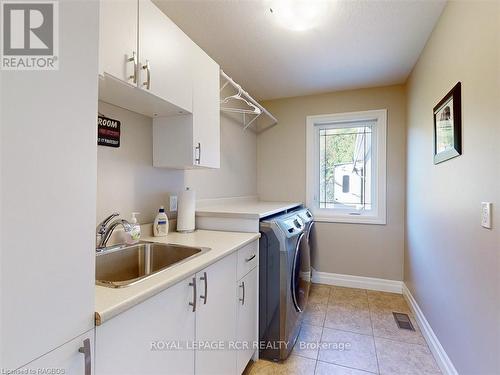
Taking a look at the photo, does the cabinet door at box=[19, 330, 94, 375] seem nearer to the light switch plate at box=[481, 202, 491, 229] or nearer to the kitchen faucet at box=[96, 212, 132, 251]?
the kitchen faucet at box=[96, 212, 132, 251]

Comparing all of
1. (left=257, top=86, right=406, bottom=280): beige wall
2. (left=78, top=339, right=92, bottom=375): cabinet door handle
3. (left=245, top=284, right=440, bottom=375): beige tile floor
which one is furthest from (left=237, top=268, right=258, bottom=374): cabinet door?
(left=257, top=86, right=406, bottom=280): beige wall

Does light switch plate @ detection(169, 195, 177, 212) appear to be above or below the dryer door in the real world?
above

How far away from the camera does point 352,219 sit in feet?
10.2

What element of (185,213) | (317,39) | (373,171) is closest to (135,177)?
(185,213)

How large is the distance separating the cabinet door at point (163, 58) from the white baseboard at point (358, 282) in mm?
2593

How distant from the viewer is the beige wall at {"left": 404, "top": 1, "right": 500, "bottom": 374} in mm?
1143

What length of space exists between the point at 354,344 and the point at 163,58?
2327 millimetres

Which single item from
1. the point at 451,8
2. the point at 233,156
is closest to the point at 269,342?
the point at 233,156

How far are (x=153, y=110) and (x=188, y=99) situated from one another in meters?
0.22

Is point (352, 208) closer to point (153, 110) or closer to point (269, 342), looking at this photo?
point (269, 342)

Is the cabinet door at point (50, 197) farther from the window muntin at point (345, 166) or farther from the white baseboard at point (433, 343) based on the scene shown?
the window muntin at point (345, 166)

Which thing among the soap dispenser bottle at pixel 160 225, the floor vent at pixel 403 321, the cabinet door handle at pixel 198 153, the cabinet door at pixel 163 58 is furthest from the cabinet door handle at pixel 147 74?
the floor vent at pixel 403 321

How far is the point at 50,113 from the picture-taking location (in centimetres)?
57

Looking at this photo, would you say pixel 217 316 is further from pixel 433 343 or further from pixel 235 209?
pixel 433 343
